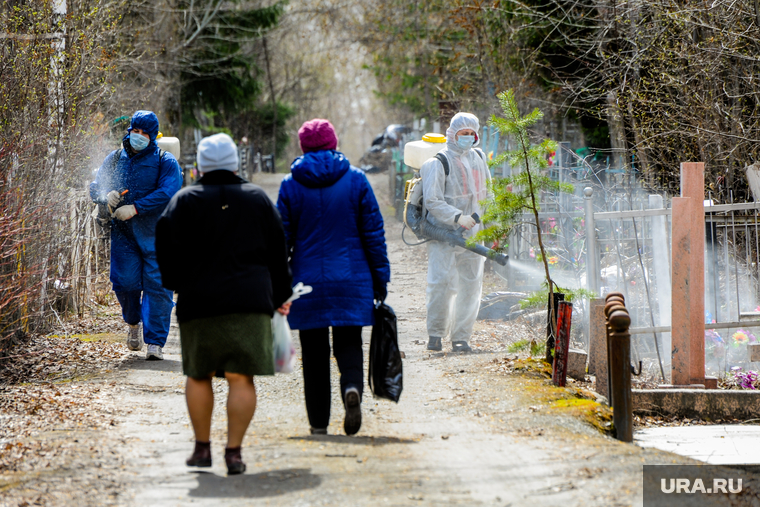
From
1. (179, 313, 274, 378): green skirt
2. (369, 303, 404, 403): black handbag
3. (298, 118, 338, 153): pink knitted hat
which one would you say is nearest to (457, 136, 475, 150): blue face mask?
(298, 118, 338, 153): pink knitted hat

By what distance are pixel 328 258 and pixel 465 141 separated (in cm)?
330

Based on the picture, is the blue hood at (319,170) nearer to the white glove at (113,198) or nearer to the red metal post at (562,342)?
the red metal post at (562,342)

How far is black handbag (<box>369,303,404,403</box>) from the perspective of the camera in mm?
5168

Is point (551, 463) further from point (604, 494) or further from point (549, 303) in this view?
point (549, 303)

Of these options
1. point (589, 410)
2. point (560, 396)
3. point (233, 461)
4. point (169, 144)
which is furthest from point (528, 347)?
point (169, 144)

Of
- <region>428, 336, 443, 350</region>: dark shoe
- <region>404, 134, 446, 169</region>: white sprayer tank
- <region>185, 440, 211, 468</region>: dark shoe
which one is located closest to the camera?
<region>185, 440, 211, 468</region>: dark shoe

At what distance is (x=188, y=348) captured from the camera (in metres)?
4.20

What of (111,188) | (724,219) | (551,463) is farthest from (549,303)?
(111,188)

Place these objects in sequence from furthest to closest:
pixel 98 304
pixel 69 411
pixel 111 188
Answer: pixel 98 304 < pixel 111 188 < pixel 69 411

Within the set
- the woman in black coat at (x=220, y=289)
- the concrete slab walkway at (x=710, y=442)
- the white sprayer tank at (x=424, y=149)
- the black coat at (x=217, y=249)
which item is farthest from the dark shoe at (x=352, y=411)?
the white sprayer tank at (x=424, y=149)

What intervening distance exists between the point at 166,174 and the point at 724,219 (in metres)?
4.81

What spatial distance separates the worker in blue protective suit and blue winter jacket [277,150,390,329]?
2.67 m

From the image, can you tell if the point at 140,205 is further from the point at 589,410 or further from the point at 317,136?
the point at 589,410

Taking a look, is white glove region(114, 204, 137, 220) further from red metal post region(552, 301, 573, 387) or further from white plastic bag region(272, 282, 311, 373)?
red metal post region(552, 301, 573, 387)
